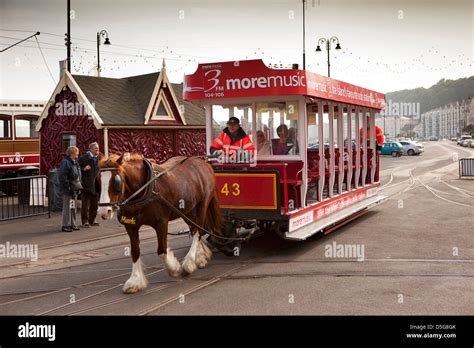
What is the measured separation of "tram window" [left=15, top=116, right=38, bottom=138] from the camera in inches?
867

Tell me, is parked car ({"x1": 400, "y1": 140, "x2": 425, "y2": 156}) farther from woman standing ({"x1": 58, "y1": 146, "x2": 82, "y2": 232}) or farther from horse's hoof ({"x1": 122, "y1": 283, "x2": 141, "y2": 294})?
horse's hoof ({"x1": 122, "y1": 283, "x2": 141, "y2": 294})

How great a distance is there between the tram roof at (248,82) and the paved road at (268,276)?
2.89 m

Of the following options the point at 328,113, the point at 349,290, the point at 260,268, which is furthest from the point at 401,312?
the point at 328,113

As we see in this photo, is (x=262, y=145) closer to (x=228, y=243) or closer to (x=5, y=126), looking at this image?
(x=228, y=243)

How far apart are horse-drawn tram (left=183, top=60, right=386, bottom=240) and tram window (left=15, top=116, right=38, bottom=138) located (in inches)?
573

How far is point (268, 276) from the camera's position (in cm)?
773

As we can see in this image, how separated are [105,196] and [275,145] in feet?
15.0

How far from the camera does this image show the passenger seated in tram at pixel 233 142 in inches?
367

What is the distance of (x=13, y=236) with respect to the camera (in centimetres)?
1199

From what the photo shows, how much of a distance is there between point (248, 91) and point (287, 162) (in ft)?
5.22

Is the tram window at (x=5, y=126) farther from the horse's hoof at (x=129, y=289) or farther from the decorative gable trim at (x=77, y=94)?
the horse's hoof at (x=129, y=289)

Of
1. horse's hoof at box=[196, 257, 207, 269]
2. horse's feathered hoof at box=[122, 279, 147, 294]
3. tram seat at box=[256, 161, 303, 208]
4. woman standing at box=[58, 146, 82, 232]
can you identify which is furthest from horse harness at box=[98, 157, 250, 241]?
woman standing at box=[58, 146, 82, 232]

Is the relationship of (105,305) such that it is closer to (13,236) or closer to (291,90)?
(291,90)

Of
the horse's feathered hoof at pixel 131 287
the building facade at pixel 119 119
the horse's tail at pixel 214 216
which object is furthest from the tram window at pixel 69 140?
the horse's feathered hoof at pixel 131 287
